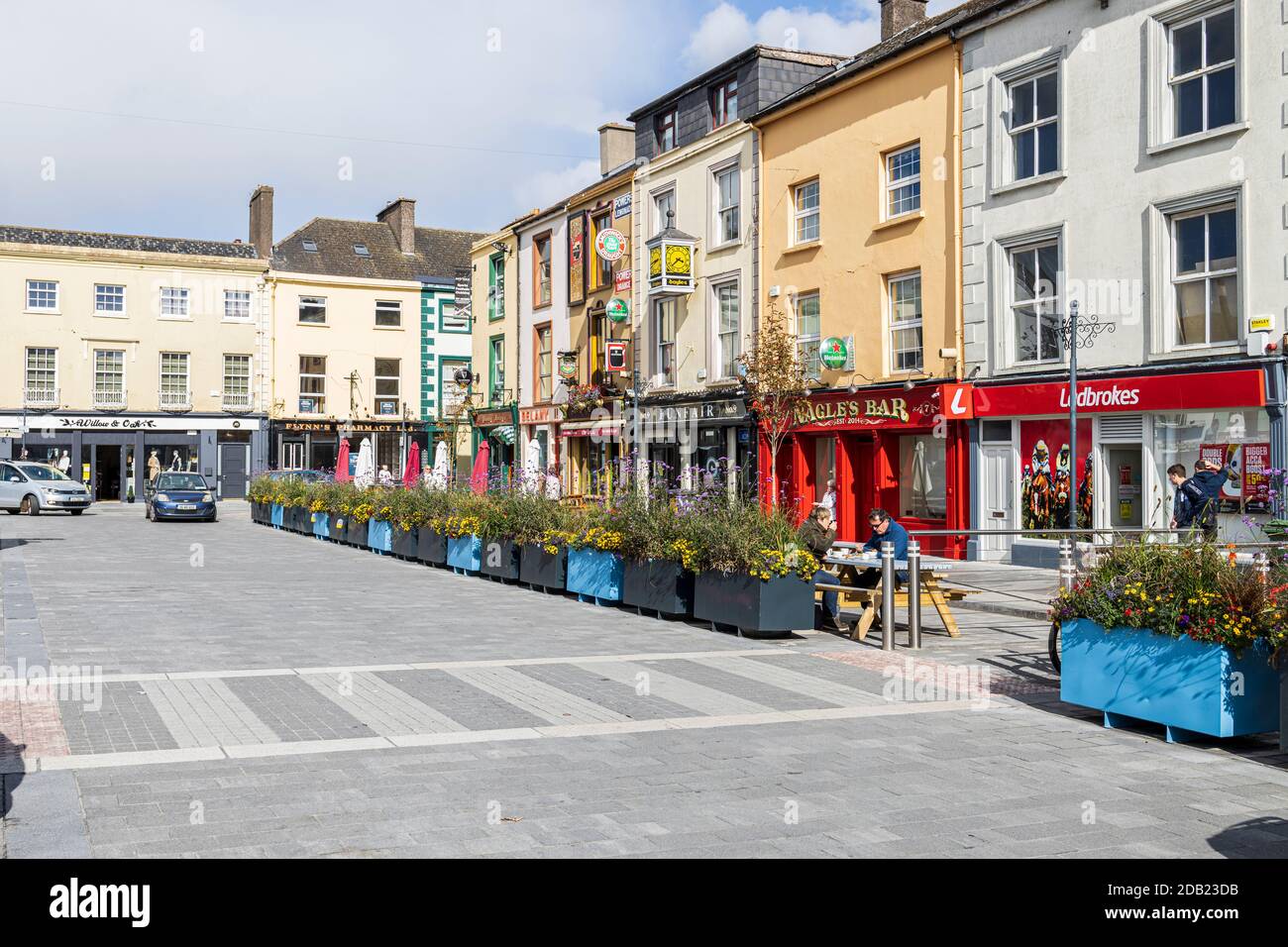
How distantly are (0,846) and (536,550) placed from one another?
38.3ft

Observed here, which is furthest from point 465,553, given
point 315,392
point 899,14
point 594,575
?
point 315,392

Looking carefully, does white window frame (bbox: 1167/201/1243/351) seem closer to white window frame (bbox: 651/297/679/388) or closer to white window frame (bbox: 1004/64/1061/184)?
white window frame (bbox: 1004/64/1061/184)

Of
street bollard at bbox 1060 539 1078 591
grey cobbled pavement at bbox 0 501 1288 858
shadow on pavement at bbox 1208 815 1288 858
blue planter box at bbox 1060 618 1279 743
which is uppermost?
street bollard at bbox 1060 539 1078 591

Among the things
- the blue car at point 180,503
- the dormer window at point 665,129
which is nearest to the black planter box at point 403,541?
the blue car at point 180,503

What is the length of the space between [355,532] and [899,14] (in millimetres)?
16202

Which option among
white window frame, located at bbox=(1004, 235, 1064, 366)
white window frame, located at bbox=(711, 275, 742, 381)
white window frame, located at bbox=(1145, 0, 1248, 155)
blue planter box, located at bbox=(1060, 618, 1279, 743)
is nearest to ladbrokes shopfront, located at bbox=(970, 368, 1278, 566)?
white window frame, located at bbox=(1004, 235, 1064, 366)

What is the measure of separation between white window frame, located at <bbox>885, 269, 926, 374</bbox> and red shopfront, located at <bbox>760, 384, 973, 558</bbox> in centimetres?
53

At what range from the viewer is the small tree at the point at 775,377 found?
82.1 ft

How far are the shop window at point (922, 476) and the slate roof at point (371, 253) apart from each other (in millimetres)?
34507

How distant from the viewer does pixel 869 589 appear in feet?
41.1

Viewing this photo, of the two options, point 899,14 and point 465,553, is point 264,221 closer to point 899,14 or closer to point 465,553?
point 899,14

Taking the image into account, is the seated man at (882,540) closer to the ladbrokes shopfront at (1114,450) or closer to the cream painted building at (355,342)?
the ladbrokes shopfront at (1114,450)

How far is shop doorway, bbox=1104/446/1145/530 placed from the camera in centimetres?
1820

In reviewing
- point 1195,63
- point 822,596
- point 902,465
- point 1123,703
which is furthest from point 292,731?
point 902,465
